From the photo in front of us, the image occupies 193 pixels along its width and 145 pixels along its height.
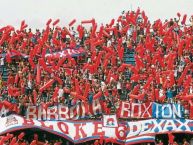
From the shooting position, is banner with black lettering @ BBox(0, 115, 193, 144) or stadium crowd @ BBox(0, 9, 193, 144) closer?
banner with black lettering @ BBox(0, 115, 193, 144)

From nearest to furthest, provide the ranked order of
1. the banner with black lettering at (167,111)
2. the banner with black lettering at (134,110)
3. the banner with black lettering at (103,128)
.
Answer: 1. the banner with black lettering at (103,128)
2. the banner with black lettering at (167,111)
3. the banner with black lettering at (134,110)

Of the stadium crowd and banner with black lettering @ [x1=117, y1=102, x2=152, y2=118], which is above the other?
the stadium crowd

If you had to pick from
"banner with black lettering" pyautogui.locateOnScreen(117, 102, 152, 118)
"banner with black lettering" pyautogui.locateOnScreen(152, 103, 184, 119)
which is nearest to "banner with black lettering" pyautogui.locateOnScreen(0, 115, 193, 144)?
"banner with black lettering" pyautogui.locateOnScreen(152, 103, 184, 119)

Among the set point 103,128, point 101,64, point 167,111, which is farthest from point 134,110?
point 101,64

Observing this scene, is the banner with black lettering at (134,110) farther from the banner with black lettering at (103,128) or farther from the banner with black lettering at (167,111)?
the banner with black lettering at (103,128)

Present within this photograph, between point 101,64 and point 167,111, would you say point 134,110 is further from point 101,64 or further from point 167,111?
point 101,64

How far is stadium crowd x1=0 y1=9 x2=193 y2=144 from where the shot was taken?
18.0m

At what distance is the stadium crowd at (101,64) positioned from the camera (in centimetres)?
1802

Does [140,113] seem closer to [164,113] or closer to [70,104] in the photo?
[164,113]

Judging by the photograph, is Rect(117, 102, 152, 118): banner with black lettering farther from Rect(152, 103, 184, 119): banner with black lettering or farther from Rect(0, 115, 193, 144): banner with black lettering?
Rect(0, 115, 193, 144): banner with black lettering

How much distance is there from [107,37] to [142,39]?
141cm

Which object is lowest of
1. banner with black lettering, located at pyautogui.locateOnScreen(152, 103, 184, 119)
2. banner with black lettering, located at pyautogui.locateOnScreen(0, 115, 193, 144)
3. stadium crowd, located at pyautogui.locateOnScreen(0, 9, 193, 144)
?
Result: banner with black lettering, located at pyautogui.locateOnScreen(0, 115, 193, 144)

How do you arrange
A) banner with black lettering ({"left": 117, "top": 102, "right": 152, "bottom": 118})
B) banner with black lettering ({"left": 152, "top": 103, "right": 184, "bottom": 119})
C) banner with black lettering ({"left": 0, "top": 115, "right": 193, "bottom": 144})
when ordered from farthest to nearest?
1. banner with black lettering ({"left": 117, "top": 102, "right": 152, "bottom": 118})
2. banner with black lettering ({"left": 152, "top": 103, "right": 184, "bottom": 119})
3. banner with black lettering ({"left": 0, "top": 115, "right": 193, "bottom": 144})

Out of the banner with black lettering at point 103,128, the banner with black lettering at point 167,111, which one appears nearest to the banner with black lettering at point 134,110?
the banner with black lettering at point 167,111
